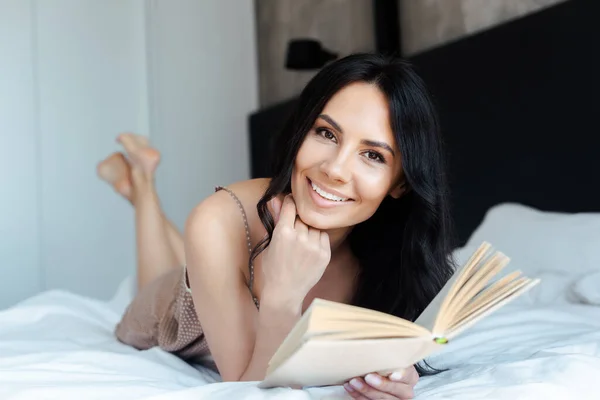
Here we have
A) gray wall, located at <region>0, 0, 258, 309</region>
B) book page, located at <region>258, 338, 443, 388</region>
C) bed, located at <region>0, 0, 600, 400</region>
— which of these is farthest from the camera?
gray wall, located at <region>0, 0, 258, 309</region>

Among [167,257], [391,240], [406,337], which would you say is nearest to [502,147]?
[391,240]

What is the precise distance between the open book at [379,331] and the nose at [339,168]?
31cm

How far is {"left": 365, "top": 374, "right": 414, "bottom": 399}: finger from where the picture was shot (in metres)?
0.83

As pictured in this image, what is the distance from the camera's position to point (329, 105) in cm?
116

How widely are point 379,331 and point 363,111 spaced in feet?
1.64

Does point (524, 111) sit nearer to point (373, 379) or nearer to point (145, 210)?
point (145, 210)

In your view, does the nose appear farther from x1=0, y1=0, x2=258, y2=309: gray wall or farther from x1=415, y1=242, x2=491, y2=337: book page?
x1=0, y1=0, x2=258, y2=309: gray wall

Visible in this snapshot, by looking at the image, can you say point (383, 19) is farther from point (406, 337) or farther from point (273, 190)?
point (406, 337)

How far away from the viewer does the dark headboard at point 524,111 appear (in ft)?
6.23

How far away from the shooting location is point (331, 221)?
1.11 m

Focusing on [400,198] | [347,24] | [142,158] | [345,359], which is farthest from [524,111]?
[345,359]

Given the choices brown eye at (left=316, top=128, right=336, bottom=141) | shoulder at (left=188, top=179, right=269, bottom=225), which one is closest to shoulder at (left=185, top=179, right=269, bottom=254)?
shoulder at (left=188, top=179, right=269, bottom=225)

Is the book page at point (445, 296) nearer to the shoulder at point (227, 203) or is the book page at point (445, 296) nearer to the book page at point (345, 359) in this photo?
the book page at point (345, 359)

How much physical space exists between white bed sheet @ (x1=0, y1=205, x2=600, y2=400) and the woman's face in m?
0.30
